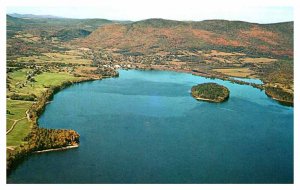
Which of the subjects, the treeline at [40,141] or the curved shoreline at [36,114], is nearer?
the curved shoreline at [36,114]

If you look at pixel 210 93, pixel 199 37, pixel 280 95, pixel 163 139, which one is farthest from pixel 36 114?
pixel 199 37

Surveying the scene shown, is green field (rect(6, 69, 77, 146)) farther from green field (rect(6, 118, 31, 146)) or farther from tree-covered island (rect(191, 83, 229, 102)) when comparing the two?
tree-covered island (rect(191, 83, 229, 102))

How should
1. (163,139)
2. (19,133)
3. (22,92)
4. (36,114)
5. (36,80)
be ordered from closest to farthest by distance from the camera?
(19,133) → (163,139) → (36,114) → (22,92) → (36,80)

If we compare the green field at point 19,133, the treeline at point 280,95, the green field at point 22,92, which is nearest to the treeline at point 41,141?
the green field at point 19,133

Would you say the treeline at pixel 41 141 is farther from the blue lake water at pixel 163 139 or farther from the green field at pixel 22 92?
the green field at pixel 22 92

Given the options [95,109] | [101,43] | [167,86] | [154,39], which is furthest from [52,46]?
[95,109]

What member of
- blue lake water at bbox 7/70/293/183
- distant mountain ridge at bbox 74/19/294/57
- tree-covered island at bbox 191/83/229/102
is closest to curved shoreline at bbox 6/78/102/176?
blue lake water at bbox 7/70/293/183

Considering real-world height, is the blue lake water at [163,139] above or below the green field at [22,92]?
below

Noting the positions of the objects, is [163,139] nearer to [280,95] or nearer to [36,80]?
[280,95]
